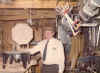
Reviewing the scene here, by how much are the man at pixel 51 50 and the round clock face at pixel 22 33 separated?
0.28ft

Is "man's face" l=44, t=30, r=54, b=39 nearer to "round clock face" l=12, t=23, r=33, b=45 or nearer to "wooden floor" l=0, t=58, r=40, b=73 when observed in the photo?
"round clock face" l=12, t=23, r=33, b=45

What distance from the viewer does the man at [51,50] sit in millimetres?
1331

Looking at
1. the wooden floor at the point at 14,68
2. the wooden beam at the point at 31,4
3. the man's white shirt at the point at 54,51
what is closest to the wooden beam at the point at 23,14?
the wooden beam at the point at 31,4

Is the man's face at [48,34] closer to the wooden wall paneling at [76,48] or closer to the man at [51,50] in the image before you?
the man at [51,50]

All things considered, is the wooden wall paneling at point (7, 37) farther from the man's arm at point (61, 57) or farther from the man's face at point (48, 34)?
the man's arm at point (61, 57)

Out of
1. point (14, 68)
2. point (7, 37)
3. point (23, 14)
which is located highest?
point (23, 14)

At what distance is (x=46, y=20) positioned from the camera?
1354 mm

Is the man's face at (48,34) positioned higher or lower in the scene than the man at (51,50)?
higher

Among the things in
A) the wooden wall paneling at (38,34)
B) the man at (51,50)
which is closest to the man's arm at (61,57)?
the man at (51,50)

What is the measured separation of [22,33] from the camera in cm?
134

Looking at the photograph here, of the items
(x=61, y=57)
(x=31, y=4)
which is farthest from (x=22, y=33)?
(x=61, y=57)

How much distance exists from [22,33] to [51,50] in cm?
26

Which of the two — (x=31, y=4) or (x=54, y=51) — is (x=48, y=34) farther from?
(x=31, y=4)

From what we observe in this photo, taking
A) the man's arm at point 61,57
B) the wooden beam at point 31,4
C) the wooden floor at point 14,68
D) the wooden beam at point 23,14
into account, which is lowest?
the wooden floor at point 14,68
